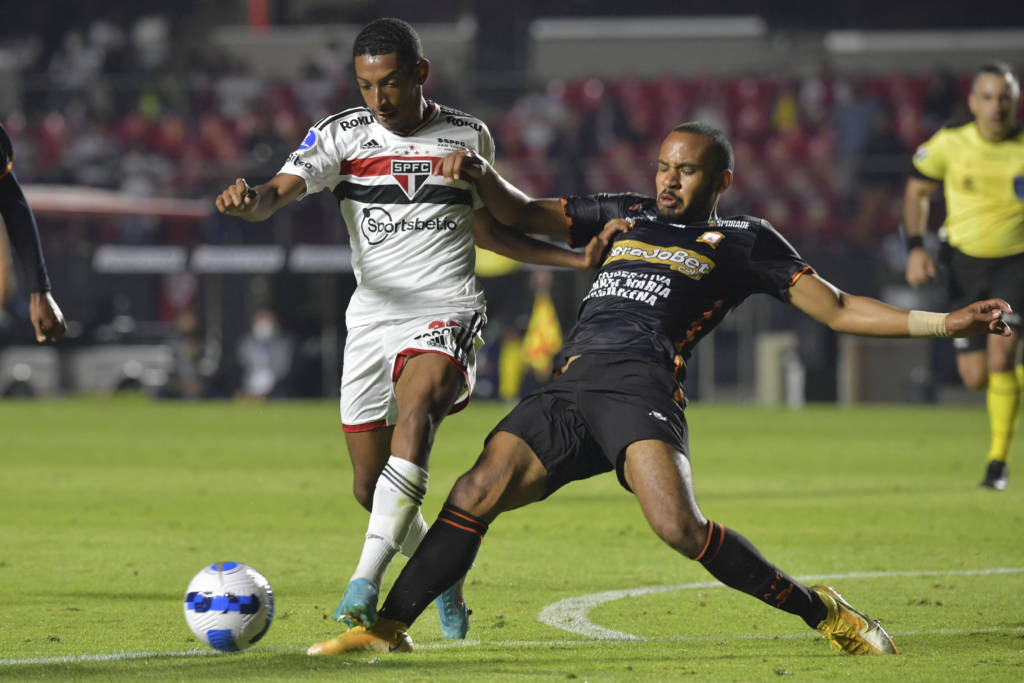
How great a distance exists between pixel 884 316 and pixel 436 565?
1.64 metres

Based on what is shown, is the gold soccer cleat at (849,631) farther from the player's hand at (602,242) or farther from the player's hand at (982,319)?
the player's hand at (602,242)

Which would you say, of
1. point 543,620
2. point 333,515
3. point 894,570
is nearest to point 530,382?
point 333,515

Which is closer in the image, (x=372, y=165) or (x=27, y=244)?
(x=372, y=165)

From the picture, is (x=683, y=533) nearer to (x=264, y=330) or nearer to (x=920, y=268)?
(x=920, y=268)

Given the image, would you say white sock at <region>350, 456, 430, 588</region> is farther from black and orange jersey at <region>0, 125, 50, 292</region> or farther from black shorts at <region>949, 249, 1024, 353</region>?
black shorts at <region>949, 249, 1024, 353</region>

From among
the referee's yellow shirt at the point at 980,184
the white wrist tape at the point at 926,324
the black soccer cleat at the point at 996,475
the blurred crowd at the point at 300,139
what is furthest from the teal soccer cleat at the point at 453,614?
the blurred crowd at the point at 300,139

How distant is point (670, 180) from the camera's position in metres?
5.20

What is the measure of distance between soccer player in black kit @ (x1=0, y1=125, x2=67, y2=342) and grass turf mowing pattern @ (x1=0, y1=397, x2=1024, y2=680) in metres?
1.14

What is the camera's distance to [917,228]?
1056 centimetres

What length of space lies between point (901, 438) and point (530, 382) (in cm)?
785

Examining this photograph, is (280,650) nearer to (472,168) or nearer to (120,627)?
(120,627)

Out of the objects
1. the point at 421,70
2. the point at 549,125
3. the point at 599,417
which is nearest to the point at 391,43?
the point at 421,70

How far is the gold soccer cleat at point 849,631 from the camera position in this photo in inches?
195

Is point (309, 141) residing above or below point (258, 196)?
above
